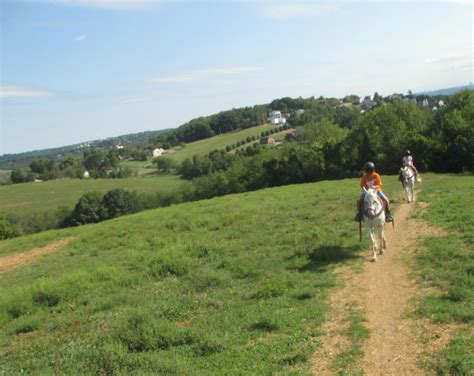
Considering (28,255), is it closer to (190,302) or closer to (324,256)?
(190,302)

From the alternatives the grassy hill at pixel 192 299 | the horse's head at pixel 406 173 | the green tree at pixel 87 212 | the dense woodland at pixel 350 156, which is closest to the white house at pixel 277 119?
the dense woodland at pixel 350 156

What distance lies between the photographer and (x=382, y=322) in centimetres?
869

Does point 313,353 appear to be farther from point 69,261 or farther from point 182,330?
point 69,261

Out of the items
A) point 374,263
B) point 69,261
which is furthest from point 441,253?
point 69,261

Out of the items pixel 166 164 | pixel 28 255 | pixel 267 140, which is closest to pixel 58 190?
pixel 166 164

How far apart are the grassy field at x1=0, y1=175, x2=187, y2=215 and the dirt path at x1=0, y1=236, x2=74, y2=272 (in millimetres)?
65514

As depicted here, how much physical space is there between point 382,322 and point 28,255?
22.4 metres

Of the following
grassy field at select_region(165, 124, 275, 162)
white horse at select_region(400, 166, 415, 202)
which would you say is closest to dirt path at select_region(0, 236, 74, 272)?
white horse at select_region(400, 166, 415, 202)

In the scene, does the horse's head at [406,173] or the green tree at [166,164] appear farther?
the green tree at [166,164]

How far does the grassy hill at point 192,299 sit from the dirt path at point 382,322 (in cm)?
37

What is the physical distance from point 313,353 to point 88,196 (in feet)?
244

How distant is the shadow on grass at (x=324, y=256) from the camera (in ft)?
42.6

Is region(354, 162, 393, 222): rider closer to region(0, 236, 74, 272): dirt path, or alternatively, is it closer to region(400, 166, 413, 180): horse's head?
region(400, 166, 413, 180): horse's head

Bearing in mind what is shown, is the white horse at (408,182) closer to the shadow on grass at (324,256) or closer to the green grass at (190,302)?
the green grass at (190,302)
